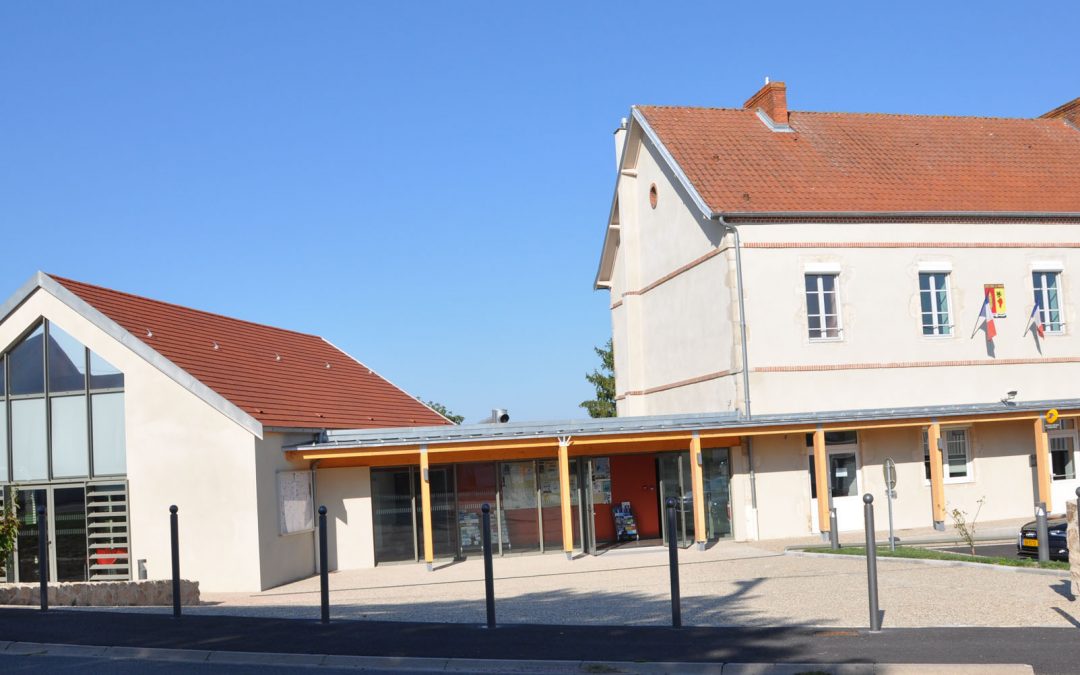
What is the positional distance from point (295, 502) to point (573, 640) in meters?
11.7

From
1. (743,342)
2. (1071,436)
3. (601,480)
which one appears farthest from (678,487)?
(1071,436)

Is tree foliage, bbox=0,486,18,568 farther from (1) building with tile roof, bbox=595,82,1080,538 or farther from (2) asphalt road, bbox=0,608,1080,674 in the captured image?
(1) building with tile roof, bbox=595,82,1080,538

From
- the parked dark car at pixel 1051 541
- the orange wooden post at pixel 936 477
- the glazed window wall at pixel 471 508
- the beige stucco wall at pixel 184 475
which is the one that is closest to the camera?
the parked dark car at pixel 1051 541

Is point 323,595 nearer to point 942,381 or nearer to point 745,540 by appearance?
point 745,540

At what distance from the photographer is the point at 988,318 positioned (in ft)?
87.8

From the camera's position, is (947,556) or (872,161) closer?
(947,556)

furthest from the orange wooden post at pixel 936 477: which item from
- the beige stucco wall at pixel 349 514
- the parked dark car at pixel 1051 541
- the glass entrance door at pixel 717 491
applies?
the beige stucco wall at pixel 349 514

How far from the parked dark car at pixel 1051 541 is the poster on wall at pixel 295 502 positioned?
1211cm

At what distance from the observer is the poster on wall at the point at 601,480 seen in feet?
80.9

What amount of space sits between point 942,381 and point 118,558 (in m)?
17.7

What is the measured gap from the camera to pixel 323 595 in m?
12.3

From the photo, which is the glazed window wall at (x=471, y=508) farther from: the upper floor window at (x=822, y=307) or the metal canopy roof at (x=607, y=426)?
the upper floor window at (x=822, y=307)

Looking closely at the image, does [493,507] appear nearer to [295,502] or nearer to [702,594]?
[295,502]

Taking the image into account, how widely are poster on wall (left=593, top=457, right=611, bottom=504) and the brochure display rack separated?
2.12 ft
